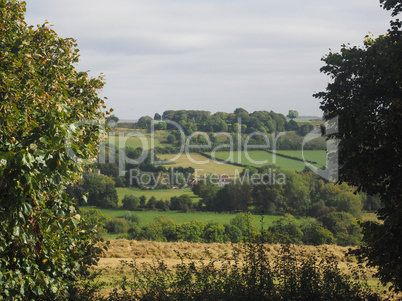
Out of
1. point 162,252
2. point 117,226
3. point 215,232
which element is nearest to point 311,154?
point 215,232

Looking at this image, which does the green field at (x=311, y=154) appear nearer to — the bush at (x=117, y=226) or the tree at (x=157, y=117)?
the tree at (x=157, y=117)

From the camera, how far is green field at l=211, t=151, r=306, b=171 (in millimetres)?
67750

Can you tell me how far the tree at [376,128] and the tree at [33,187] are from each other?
6.09 meters

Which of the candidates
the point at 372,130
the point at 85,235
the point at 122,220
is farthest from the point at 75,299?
the point at 122,220

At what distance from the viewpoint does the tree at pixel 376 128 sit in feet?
26.8

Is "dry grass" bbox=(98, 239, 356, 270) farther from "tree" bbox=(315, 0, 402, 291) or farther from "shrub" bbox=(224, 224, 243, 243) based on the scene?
"shrub" bbox=(224, 224, 243, 243)

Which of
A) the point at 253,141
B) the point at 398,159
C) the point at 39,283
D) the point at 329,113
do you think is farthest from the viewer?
the point at 253,141

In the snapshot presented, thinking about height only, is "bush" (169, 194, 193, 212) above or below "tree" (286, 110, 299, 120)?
below

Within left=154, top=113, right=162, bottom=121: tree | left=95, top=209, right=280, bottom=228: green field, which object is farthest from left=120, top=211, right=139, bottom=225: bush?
left=154, top=113, right=162, bottom=121: tree

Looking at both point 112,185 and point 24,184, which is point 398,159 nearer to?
point 24,184

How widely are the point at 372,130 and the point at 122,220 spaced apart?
39.9m

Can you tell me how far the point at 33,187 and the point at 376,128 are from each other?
749cm

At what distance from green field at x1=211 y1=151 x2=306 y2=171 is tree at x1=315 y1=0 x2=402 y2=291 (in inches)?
2249

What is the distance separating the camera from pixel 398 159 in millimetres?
8555
